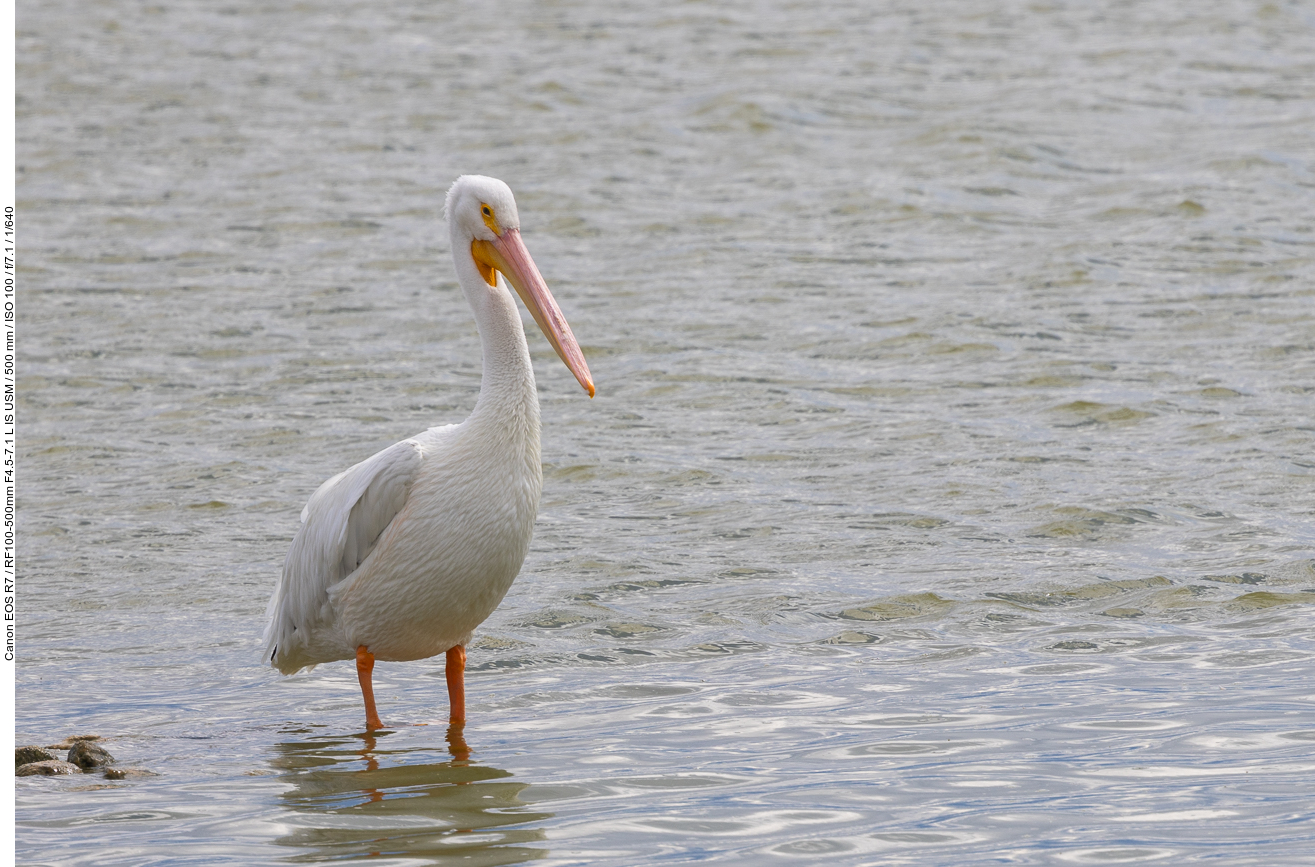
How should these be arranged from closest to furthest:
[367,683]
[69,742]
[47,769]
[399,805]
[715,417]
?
[399,805]
[47,769]
[69,742]
[367,683]
[715,417]

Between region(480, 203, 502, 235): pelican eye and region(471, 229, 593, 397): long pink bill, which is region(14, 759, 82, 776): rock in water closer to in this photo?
region(471, 229, 593, 397): long pink bill

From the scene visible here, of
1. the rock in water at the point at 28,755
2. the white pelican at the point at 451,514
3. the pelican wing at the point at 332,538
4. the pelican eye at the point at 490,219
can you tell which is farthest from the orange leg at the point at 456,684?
the pelican eye at the point at 490,219

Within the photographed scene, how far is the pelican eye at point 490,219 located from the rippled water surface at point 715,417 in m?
1.52

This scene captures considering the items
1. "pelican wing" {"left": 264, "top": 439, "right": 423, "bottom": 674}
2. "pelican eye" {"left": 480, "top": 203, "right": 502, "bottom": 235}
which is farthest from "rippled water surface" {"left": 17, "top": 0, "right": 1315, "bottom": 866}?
"pelican eye" {"left": 480, "top": 203, "right": 502, "bottom": 235}

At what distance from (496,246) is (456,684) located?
4.46 ft

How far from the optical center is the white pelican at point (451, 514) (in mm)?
5148

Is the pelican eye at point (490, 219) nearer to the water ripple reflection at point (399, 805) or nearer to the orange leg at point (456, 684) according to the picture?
the orange leg at point (456, 684)

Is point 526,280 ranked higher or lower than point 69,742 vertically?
higher

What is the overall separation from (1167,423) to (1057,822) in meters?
4.76

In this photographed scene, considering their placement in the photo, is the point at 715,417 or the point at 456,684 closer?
the point at 456,684

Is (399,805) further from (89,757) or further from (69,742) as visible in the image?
(69,742)

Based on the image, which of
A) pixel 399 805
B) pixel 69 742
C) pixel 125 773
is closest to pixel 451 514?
pixel 399 805

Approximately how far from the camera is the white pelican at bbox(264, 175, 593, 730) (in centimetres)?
515

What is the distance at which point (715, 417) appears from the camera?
923 centimetres
